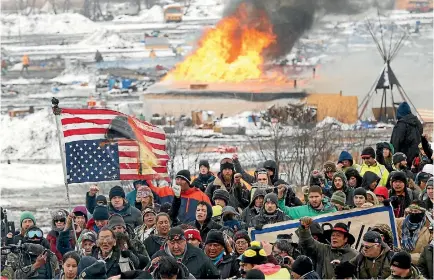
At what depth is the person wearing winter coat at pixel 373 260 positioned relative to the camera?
9.38 m

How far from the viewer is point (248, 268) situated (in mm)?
8867

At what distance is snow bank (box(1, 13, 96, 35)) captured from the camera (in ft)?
310

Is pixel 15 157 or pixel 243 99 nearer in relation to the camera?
pixel 15 157

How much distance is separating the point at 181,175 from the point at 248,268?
13.8 ft

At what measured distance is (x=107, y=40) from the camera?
292 ft

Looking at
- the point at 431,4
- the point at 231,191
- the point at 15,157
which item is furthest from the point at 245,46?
the point at 231,191

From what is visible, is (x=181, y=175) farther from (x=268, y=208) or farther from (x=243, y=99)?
(x=243, y=99)

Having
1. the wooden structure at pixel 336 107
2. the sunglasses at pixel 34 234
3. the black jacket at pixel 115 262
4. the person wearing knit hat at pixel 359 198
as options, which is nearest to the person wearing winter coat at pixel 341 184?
the person wearing knit hat at pixel 359 198

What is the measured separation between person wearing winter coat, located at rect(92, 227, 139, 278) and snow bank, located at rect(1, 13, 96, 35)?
276ft

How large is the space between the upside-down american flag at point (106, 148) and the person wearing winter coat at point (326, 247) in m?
3.66

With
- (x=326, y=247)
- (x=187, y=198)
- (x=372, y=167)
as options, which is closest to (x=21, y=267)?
(x=187, y=198)

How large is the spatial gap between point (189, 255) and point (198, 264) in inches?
4.2

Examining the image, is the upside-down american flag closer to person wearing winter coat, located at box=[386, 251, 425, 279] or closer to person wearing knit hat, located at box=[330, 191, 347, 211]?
person wearing knit hat, located at box=[330, 191, 347, 211]

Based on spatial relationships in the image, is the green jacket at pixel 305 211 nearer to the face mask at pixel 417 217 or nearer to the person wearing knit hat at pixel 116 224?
the face mask at pixel 417 217
